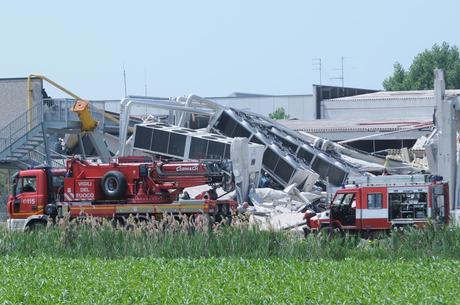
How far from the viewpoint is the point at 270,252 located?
26656 mm

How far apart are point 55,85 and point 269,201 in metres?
13.8

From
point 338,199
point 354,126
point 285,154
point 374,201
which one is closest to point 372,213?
point 374,201

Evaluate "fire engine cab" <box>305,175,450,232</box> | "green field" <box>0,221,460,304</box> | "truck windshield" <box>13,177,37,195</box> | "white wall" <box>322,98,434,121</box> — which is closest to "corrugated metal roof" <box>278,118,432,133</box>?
"white wall" <box>322,98,434,121</box>

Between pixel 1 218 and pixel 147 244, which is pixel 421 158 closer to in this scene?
pixel 1 218

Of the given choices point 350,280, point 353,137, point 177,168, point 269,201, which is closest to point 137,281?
point 350,280

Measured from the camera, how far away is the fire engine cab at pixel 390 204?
34.3 meters

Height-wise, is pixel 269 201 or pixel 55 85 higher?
pixel 55 85

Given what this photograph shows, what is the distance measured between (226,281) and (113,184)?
57.5 feet

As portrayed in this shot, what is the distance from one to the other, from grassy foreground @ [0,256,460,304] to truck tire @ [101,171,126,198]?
38.5ft

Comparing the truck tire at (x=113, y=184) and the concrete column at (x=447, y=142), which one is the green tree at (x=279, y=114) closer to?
the concrete column at (x=447, y=142)

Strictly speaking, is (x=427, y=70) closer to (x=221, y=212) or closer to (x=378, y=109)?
(x=378, y=109)

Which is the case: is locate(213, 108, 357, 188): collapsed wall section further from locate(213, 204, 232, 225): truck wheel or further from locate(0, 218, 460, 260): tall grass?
locate(0, 218, 460, 260): tall grass

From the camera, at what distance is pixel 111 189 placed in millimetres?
38625

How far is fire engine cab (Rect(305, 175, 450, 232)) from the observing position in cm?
3434
